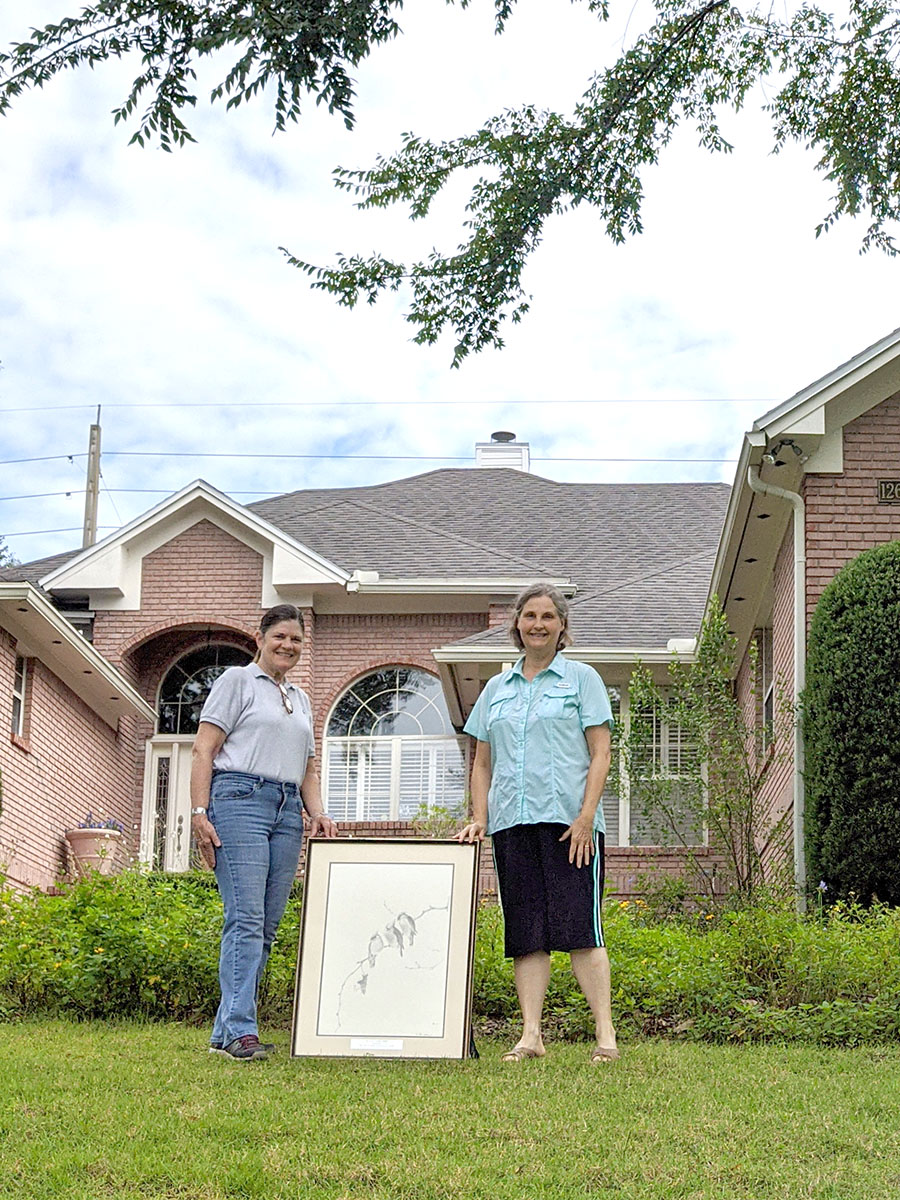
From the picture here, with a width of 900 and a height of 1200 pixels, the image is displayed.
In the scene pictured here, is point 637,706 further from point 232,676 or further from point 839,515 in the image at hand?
point 232,676

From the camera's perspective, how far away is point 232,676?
6328mm

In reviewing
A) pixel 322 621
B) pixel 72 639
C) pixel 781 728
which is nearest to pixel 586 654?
pixel 781 728

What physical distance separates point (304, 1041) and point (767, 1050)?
197 centimetres

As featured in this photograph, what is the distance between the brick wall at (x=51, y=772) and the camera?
16.4 meters

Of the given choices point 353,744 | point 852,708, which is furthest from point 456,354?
point 353,744

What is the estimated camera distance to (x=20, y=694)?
16969 millimetres

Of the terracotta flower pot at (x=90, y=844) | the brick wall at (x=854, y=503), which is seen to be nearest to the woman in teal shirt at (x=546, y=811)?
the brick wall at (x=854, y=503)

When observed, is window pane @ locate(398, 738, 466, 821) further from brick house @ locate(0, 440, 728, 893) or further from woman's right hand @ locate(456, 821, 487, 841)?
woman's right hand @ locate(456, 821, 487, 841)

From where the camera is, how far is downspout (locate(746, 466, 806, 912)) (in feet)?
35.9

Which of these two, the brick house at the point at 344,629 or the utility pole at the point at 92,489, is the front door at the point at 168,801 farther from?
the utility pole at the point at 92,489

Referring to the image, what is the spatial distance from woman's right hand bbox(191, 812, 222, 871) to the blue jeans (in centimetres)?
2

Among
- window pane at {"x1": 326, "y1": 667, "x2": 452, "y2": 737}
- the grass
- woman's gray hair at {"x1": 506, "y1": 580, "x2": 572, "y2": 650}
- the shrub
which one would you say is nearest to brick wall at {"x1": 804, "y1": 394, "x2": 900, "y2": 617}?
the shrub

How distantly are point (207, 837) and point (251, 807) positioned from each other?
21 centimetres

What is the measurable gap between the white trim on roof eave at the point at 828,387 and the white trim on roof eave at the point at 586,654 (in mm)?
5081
